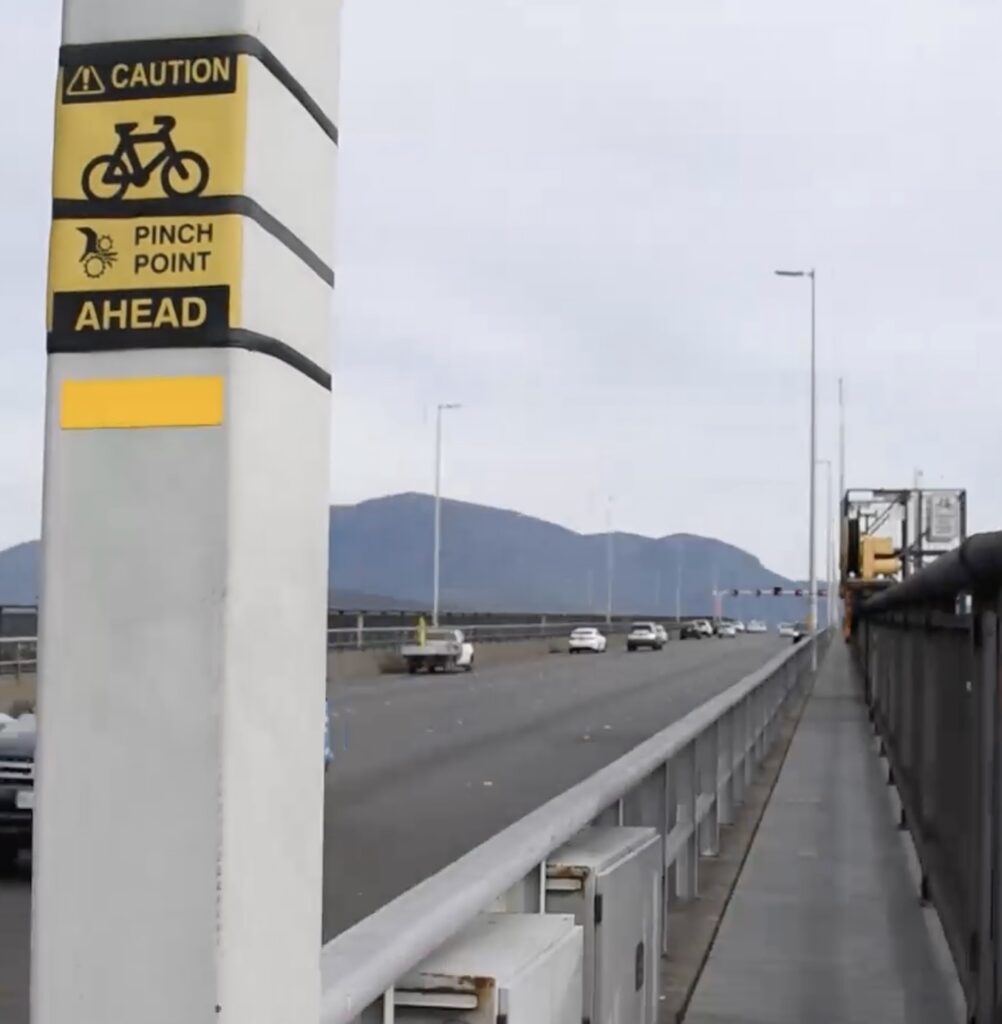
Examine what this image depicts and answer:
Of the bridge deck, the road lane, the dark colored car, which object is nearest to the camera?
the bridge deck

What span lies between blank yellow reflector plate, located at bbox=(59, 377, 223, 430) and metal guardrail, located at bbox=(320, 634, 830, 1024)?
100 centimetres

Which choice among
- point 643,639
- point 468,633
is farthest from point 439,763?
point 643,639

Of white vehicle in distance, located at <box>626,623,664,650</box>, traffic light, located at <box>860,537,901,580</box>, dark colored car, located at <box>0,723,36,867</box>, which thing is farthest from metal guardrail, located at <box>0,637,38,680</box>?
white vehicle in distance, located at <box>626,623,664,650</box>

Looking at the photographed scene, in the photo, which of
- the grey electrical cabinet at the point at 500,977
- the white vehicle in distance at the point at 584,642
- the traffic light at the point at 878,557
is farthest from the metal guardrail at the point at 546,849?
the white vehicle in distance at the point at 584,642

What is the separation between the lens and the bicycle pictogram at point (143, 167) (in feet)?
8.52

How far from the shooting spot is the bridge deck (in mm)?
7566

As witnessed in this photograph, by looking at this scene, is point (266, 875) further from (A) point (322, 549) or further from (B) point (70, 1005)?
(A) point (322, 549)

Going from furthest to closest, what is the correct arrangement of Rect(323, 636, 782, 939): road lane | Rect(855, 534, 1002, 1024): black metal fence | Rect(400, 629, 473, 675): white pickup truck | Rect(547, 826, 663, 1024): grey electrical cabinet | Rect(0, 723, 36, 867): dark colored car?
Rect(400, 629, 473, 675): white pickup truck < Rect(323, 636, 782, 939): road lane < Rect(0, 723, 36, 867): dark colored car < Rect(855, 534, 1002, 1024): black metal fence < Rect(547, 826, 663, 1024): grey electrical cabinet

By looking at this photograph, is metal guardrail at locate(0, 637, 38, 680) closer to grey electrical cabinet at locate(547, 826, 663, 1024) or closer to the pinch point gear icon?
grey electrical cabinet at locate(547, 826, 663, 1024)

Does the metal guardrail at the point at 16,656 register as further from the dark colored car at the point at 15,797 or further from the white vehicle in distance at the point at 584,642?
the white vehicle in distance at the point at 584,642

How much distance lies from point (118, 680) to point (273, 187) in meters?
0.77

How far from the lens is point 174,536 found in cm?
252

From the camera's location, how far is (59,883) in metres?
2.51

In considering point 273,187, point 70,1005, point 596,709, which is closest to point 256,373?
point 273,187
